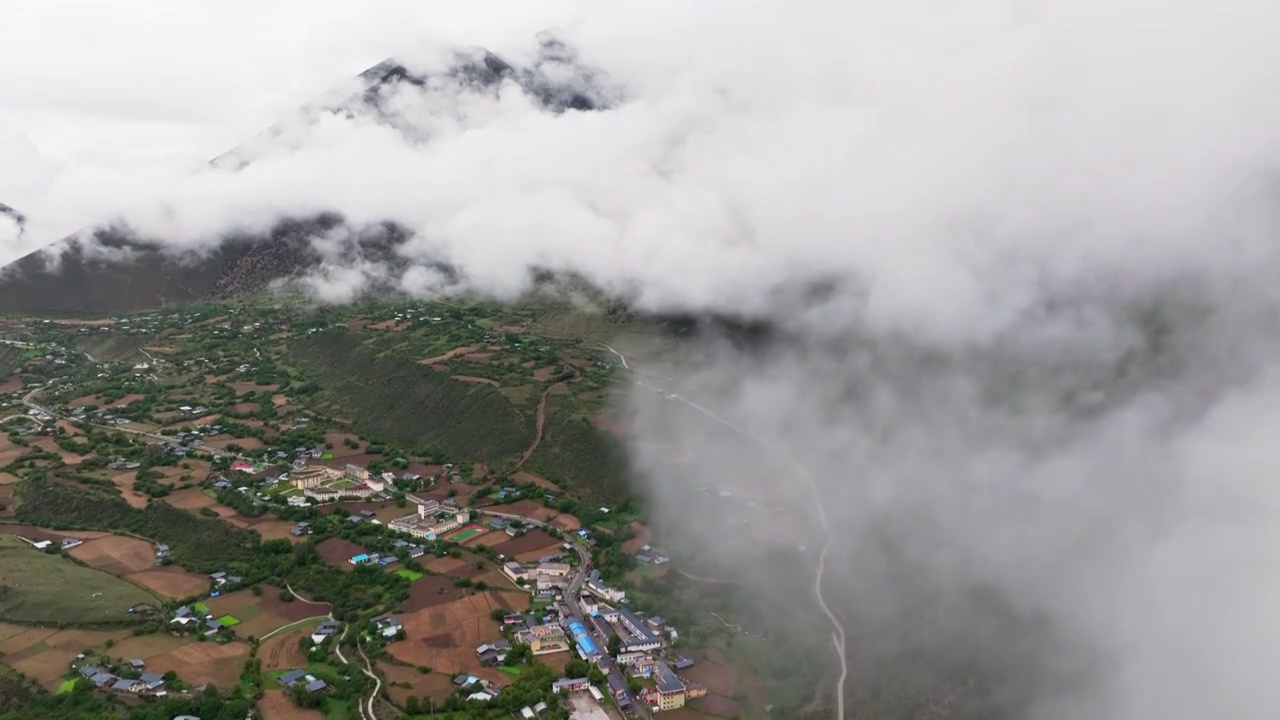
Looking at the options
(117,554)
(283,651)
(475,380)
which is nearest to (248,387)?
(475,380)

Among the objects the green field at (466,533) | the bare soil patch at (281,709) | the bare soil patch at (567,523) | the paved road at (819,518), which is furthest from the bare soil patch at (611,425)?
the bare soil patch at (281,709)

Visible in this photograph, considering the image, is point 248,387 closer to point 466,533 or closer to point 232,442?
point 232,442

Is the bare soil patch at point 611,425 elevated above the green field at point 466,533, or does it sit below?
above

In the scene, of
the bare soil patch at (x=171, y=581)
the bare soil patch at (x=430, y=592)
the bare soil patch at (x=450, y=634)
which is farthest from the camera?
the bare soil patch at (x=171, y=581)

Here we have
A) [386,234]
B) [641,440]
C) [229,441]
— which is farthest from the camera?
[386,234]

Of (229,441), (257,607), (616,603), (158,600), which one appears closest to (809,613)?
(616,603)

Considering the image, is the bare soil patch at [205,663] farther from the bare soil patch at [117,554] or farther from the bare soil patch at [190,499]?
the bare soil patch at [190,499]

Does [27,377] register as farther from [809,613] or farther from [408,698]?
[809,613]
